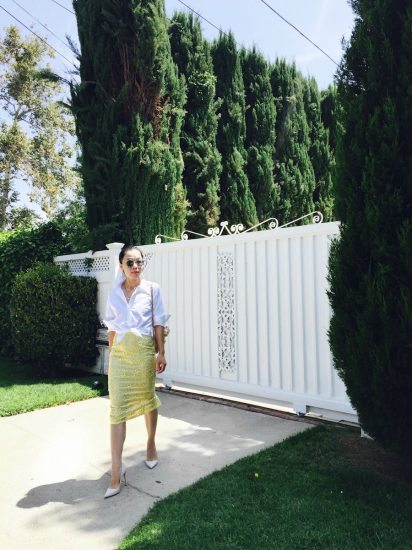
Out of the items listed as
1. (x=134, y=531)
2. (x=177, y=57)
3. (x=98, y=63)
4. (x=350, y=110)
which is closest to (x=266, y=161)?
(x=177, y=57)

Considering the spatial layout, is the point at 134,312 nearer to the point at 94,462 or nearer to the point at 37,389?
the point at 94,462

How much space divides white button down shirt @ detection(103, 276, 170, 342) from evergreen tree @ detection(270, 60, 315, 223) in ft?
31.5

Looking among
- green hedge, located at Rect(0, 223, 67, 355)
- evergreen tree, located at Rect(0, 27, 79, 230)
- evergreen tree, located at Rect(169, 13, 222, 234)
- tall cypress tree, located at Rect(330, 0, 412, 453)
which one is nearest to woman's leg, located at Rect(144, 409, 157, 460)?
tall cypress tree, located at Rect(330, 0, 412, 453)

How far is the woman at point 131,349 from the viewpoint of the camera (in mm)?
3238

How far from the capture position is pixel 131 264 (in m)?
3.42

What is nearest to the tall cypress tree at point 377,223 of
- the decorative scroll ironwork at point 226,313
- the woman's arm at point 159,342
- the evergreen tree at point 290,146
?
the woman's arm at point 159,342

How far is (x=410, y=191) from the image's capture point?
2.77 meters

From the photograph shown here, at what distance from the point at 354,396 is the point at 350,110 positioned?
1839 mm

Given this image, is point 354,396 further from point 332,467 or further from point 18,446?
point 18,446

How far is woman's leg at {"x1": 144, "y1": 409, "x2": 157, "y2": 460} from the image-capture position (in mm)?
3476

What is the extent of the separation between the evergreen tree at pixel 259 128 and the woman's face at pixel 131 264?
8923 millimetres

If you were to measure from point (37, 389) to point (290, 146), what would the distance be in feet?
31.0

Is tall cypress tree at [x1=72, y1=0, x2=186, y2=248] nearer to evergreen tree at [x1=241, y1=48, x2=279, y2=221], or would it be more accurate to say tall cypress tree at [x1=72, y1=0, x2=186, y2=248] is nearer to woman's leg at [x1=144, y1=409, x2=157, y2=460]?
evergreen tree at [x1=241, y1=48, x2=279, y2=221]

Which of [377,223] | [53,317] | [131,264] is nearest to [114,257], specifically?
[53,317]
